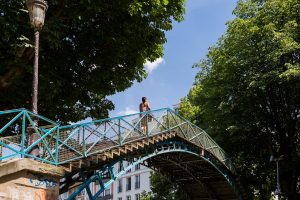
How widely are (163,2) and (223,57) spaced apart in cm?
1200

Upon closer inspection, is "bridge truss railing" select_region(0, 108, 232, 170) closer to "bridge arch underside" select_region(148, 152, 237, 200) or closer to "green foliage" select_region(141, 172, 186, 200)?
"bridge arch underside" select_region(148, 152, 237, 200)

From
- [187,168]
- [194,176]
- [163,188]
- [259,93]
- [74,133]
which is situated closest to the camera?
[74,133]

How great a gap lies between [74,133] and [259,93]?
53.1ft

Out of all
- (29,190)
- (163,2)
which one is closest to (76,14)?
(163,2)

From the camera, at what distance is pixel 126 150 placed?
16938mm

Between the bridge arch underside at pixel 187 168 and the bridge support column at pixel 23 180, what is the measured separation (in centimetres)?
611

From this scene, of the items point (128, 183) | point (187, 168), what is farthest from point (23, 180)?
point (128, 183)

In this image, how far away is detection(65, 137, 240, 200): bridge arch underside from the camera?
1867 cm

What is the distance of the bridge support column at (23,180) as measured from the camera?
31.2 feet

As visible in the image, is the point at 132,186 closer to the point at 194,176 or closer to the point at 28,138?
the point at 194,176

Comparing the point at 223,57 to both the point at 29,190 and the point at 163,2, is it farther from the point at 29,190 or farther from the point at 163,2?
the point at 29,190

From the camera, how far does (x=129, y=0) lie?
1605 cm

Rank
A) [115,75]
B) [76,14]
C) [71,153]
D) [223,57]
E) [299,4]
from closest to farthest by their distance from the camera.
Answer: [71,153]
[76,14]
[115,75]
[299,4]
[223,57]

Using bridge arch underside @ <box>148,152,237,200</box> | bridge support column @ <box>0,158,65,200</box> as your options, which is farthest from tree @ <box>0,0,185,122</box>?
bridge arch underside @ <box>148,152,237,200</box>
